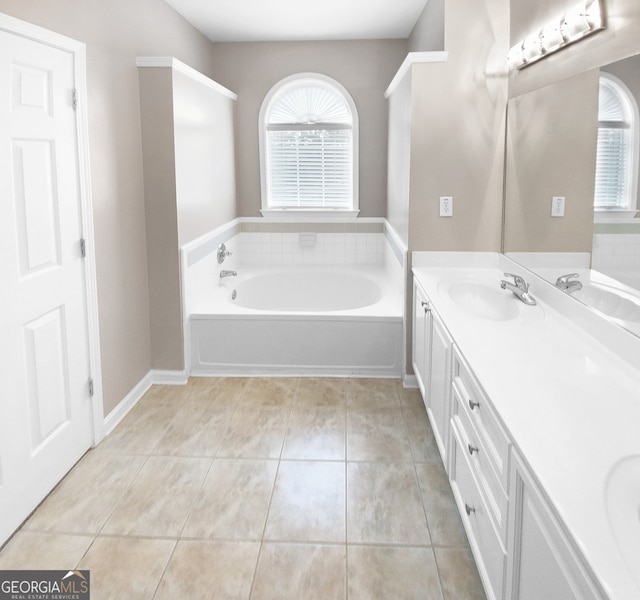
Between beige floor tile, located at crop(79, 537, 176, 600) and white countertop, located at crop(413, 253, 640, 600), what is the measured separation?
1309 mm

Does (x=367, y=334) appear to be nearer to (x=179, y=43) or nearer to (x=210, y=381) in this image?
(x=210, y=381)

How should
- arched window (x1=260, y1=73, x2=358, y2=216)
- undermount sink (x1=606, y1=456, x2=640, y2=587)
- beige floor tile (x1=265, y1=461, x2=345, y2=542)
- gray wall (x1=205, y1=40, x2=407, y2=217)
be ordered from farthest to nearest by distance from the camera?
1. arched window (x1=260, y1=73, x2=358, y2=216)
2. gray wall (x1=205, y1=40, x2=407, y2=217)
3. beige floor tile (x1=265, y1=461, x2=345, y2=542)
4. undermount sink (x1=606, y1=456, x2=640, y2=587)

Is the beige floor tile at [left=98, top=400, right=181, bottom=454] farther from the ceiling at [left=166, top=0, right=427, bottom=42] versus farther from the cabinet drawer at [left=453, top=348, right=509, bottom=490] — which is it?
the ceiling at [left=166, top=0, right=427, bottom=42]

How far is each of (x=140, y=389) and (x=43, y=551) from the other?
1.55m

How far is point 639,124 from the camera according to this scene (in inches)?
77.0

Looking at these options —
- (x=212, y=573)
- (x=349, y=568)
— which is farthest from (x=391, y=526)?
(x=212, y=573)

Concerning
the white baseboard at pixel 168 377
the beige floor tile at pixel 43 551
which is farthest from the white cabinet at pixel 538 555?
the white baseboard at pixel 168 377

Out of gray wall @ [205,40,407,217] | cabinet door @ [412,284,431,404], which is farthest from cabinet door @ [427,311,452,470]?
gray wall @ [205,40,407,217]

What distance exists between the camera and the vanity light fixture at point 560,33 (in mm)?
2260

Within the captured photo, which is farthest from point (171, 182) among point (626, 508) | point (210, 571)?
point (626, 508)

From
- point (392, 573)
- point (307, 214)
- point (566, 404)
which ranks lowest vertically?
point (392, 573)

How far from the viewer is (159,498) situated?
2641 mm

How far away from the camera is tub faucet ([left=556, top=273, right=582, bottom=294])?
8.00 feet

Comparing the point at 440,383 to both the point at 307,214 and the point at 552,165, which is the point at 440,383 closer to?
the point at 552,165
